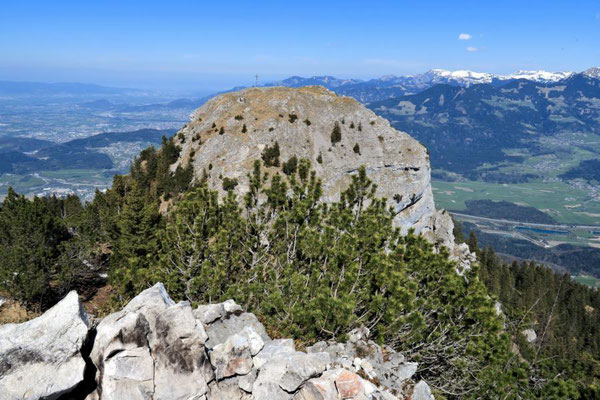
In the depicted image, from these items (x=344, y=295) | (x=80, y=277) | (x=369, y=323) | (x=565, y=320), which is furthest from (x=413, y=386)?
(x=565, y=320)

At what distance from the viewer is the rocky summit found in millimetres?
9680

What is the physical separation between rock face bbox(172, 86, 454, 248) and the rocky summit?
51302 millimetres

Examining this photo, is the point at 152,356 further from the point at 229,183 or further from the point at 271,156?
the point at 271,156

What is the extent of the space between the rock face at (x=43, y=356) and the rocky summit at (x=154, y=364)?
0.02 m

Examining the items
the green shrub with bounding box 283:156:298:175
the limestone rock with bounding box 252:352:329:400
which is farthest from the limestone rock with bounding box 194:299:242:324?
the green shrub with bounding box 283:156:298:175

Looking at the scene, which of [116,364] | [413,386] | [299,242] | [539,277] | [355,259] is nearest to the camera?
[116,364]

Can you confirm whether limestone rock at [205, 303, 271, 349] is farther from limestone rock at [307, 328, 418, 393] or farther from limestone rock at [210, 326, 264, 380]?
limestone rock at [307, 328, 418, 393]

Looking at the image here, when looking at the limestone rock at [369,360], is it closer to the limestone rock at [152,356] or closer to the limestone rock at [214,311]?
the limestone rock at [214,311]

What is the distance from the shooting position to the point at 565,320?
85.9 m

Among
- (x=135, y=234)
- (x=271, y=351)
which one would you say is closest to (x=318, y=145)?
(x=135, y=234)

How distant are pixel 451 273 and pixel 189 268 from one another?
12619 mm

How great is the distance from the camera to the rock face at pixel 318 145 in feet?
231

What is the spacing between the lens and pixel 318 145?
3022 inches

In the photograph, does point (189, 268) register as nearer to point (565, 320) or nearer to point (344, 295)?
point (344, 295)
